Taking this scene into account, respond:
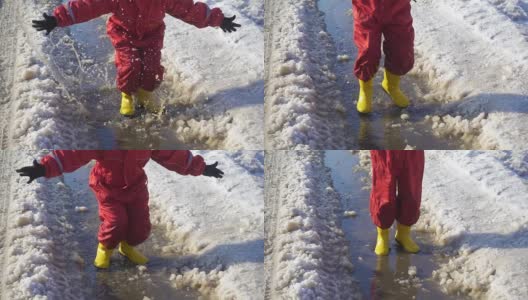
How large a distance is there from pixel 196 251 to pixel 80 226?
1.38 feet

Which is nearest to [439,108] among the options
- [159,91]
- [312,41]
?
[312,41]

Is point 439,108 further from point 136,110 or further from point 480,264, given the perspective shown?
point 136,110

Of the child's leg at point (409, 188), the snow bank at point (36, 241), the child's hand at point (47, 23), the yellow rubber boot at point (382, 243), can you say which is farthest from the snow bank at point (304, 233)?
the child's hand at point (47, 23)

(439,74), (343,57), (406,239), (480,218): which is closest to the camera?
(406,239)

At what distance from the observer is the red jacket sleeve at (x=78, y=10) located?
13.1 ft

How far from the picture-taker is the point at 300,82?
4348 millimetres

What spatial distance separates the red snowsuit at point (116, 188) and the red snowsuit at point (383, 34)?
2.95 ft

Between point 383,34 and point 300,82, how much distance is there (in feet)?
1.30

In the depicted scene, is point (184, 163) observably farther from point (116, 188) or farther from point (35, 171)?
point (35, 171)

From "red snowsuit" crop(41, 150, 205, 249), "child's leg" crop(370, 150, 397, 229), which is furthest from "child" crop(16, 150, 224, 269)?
"child's leg" crop(370, 150, 397, 229)

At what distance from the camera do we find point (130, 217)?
12.2 feet

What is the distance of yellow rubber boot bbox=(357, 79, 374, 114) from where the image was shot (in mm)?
4176

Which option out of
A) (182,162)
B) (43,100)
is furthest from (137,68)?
(182,162)

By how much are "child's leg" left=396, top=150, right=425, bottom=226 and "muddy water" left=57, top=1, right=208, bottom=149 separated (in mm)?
746
